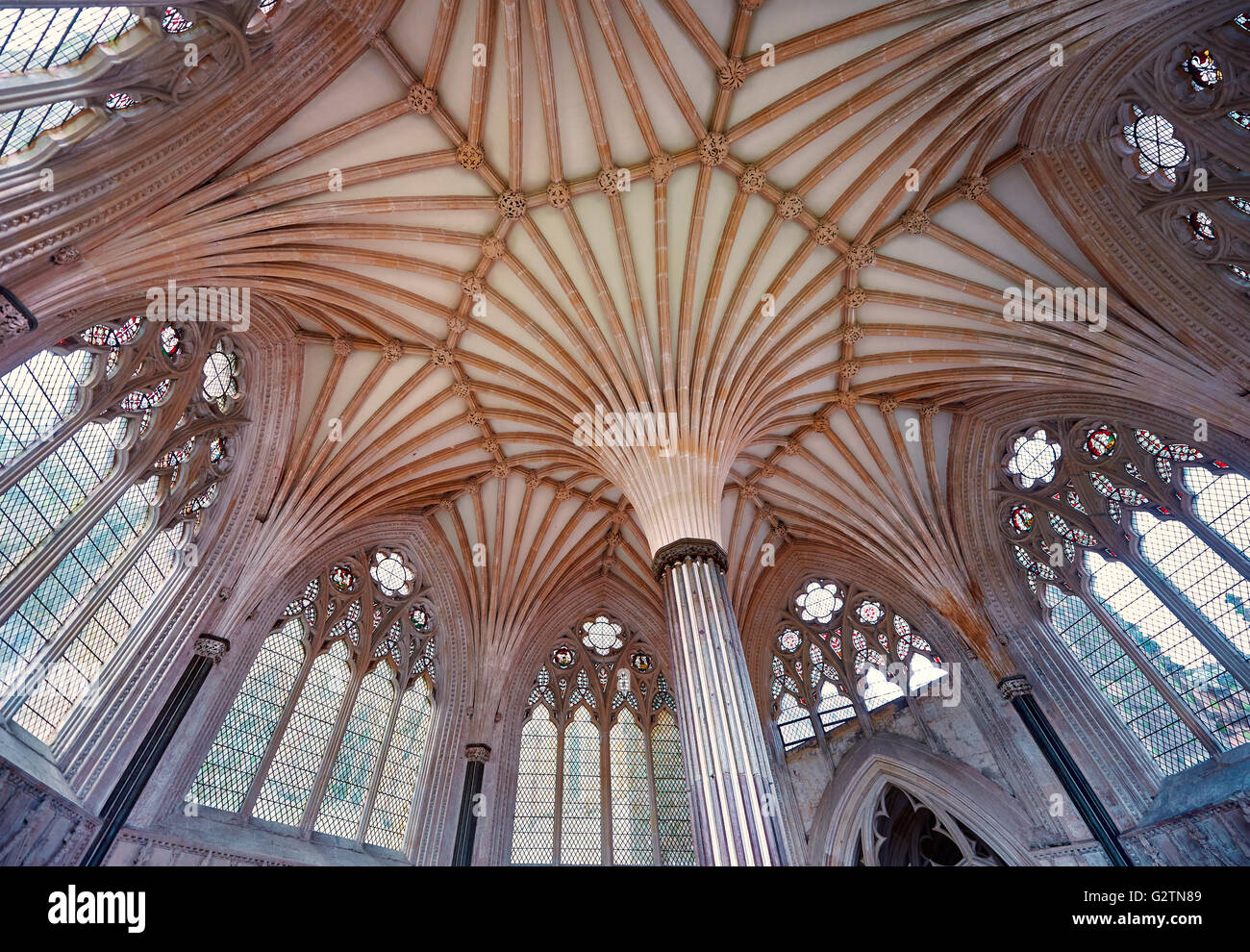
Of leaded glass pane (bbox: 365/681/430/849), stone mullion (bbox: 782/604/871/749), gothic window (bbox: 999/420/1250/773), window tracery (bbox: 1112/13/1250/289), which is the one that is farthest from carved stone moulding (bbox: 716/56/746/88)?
leaded glass pane (bbox: 365/681/430/849)

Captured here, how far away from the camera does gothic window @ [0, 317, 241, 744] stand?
29.8 ft

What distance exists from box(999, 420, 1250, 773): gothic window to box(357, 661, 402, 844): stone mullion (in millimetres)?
14059

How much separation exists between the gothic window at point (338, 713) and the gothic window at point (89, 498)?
2.72 m

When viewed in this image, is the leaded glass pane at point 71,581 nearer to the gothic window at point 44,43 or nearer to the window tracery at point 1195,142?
the gothic window at point 44,43

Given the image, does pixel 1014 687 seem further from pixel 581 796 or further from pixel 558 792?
pixel 558 792

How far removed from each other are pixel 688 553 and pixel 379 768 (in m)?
8.58

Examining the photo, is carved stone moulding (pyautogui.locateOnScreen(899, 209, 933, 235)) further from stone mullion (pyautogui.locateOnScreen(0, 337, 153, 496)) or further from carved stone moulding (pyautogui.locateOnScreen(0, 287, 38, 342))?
stone mullion (pyautogui.locateOnScreen(0, 337, 153, 496))

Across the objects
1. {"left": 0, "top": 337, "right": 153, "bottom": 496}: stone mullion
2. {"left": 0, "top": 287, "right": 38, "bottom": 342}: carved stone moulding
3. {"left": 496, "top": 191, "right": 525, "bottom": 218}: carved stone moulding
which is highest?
{"left": 496, "top": 191, "right": 525, "bottom": 218}: carved stone moulding

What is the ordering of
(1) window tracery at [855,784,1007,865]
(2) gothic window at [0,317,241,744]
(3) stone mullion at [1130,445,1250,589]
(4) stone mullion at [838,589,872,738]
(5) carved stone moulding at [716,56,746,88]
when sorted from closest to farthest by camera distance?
(2) gothic window at [0,317,241,744], (5) carved stone moulding at [716,56,746,88], (3) stone mullion at [1130,445,1250,589], (1) window tracery at [855,784,1007,865], (4) stone mullion at [838,589,872,738]

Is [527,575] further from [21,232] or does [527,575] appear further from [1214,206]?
[1214,206]

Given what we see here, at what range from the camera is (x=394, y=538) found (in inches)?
660

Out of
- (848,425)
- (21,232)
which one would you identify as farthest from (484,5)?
(848,425)

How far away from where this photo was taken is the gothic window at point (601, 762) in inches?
603

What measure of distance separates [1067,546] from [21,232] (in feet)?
57.9
